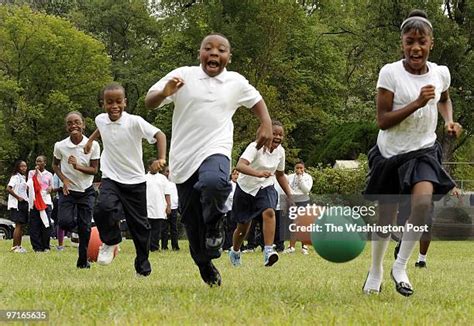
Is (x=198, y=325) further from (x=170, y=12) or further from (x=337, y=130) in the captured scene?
(x=170, y=12)

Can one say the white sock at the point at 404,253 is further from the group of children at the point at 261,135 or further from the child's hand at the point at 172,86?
the child's hand at the point at 172,86

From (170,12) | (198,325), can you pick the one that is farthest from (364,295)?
(170,12)

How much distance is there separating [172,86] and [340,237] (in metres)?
3.01

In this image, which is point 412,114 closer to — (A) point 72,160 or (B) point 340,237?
(B) point 340,237

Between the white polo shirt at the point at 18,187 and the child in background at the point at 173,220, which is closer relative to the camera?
the white polo shirt at the point at 18,187

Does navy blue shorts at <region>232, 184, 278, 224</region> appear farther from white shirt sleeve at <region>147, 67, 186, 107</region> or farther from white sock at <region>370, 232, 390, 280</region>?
white shirt sleeve at <region>147, 67, 186, 107</region>

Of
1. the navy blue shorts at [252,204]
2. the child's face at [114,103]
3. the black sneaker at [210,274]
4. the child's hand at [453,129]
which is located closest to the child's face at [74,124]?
Result: the child's face at [114,103]

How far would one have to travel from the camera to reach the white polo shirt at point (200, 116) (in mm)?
6887

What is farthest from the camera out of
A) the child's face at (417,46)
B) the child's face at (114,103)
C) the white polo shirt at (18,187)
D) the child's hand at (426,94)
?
the white polo shirt at (18,187)

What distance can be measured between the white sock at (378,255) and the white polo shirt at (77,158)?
541 centimetres

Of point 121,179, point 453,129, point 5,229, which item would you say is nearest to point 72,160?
point 121,179

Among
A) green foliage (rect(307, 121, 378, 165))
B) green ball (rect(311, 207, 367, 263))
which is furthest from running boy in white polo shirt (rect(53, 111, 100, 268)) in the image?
green foliage (rect(307, 121, 378, 165))

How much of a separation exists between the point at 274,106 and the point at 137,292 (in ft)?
112

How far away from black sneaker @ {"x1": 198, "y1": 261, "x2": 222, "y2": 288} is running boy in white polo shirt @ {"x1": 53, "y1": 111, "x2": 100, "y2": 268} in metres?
4.39
